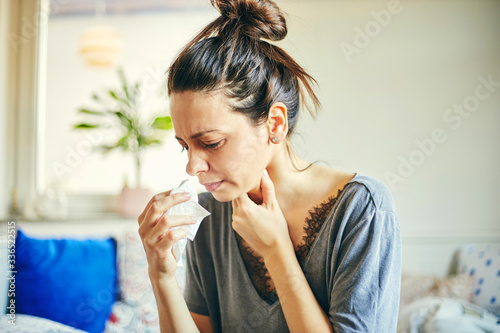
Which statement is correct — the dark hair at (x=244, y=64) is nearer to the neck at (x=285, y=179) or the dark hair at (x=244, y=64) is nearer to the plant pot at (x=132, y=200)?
the neck at (x=285, y=179)

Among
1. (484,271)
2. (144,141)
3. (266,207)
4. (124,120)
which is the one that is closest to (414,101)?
(484,271)

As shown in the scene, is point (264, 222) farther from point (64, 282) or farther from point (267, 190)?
point (64, 282)

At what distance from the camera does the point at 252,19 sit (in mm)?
941

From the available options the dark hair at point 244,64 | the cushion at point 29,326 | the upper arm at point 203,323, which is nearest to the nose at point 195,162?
the dark hair at point 244,64

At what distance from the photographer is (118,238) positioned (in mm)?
2238

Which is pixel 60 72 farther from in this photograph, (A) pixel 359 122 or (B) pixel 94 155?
(A) pixel 359 122

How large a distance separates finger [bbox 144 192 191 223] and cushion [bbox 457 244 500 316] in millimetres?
1967

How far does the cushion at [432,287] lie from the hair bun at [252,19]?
1645 mm

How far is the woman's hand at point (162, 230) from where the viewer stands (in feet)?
2.78

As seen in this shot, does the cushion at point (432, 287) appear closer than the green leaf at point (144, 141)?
Yes

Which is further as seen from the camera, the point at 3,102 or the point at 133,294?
the point at 3,102

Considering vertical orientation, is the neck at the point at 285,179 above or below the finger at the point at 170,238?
above

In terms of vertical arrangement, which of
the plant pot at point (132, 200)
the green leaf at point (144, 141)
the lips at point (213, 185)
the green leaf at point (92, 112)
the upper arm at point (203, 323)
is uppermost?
the green leaf at point (92, 112)

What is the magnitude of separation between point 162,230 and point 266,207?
225 millimetres
